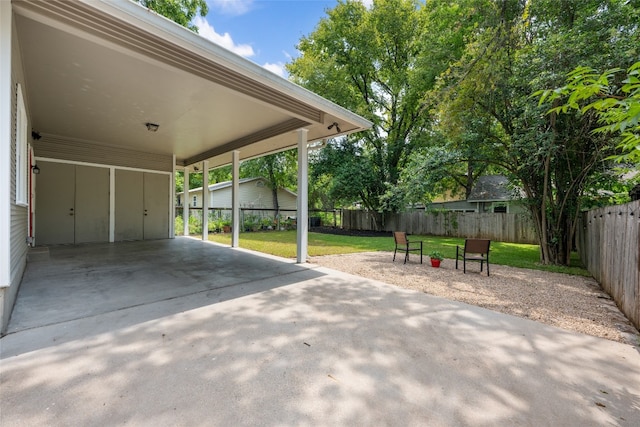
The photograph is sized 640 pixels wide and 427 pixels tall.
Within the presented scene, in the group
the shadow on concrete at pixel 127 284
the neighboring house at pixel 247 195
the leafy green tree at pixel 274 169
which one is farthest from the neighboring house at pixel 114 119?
the leafy green tree at pixel 274 169

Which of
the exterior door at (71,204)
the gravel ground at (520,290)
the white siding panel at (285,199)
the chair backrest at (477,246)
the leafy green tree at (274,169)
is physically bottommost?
the gravel ground at (520,290)

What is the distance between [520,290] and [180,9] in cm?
1453

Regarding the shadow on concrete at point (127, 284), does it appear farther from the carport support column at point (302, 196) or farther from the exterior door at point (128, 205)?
the exterior door at point (128, 205)

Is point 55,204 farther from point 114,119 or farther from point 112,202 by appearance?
point 114,119

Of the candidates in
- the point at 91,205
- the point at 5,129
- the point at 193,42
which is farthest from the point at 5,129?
the point at 91,205

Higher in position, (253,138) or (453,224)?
(253,138)

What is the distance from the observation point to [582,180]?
6098 millimetres

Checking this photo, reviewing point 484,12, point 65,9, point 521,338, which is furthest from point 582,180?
point 65,9

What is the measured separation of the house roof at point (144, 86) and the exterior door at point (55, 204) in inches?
41.6

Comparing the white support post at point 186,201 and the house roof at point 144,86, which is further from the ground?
the house roof at point 144,86

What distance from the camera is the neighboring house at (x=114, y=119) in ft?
9.25

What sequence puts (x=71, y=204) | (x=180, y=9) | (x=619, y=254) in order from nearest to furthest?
(x=619, y=254), (x=71, y=204), (x=180, y=9)

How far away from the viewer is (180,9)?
36.2ft

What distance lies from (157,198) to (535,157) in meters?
11.6
